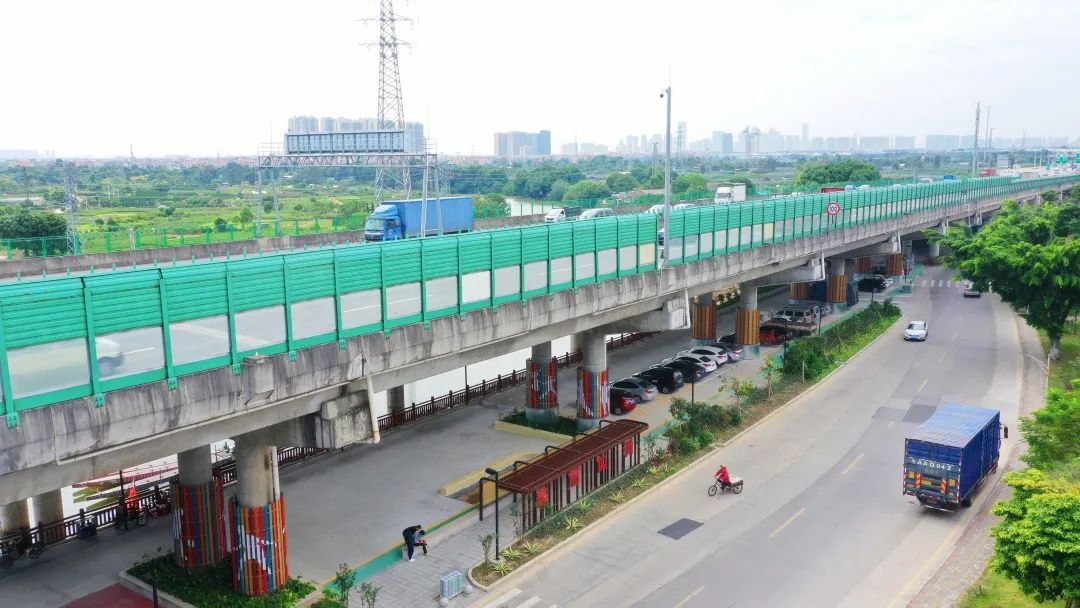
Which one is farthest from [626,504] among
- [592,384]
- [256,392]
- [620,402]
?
[256,392]

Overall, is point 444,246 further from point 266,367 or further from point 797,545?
point 797,545

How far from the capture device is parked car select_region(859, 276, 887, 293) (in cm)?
6900

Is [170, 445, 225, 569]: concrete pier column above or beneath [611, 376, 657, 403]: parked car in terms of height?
above

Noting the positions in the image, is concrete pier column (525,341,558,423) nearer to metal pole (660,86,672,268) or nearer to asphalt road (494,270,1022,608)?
metal pole (660,86,672,268)

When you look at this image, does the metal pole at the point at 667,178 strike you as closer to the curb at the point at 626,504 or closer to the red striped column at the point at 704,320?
the curb at the point at 626,504

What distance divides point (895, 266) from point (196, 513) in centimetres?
6558

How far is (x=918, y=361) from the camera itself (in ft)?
146

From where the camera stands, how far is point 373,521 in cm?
2506

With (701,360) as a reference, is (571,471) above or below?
above

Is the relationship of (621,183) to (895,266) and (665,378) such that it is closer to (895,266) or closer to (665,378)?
(895,266)

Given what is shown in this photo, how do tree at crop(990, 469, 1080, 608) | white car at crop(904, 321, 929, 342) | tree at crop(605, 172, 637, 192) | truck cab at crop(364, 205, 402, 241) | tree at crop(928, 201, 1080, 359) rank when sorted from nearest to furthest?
tree at crop(990, 469, 1080, 608) < tree at crop(928, 201, 1080, 359) < truck cab at crop(364, 205, 402, 241) < white car at crop(904, 321, 929, 342) < tree at crop(605, 172, 637, 192)

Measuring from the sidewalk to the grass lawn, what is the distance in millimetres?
11903

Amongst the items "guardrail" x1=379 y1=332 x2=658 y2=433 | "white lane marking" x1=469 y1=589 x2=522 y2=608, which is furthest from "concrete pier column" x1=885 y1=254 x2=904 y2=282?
"white lane marking" x1=469 y1=589 x2=522 y2=608

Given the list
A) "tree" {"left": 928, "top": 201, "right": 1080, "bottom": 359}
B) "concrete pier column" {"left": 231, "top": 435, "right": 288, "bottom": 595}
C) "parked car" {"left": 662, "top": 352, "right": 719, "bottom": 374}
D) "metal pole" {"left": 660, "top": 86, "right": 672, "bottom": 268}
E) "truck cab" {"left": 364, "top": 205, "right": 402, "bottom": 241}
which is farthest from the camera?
"parked car" {"left": 662, "top": 352, "right": 719, "bottom": 374}
